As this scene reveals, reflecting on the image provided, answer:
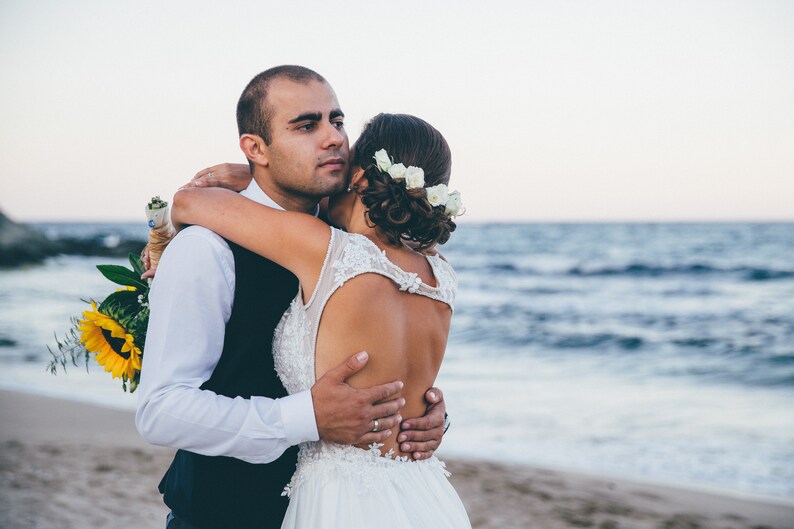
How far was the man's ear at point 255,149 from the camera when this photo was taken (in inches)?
93.5

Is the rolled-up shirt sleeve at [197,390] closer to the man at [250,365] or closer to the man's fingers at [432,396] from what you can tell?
the man at [250,365]

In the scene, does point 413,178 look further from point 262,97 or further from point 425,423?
point 425,423

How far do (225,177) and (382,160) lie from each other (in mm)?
599

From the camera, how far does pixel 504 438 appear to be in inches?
299

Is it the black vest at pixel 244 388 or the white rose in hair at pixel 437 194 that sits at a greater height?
the white rose in hair at pixel 437 194

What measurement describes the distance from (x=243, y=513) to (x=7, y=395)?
7.66 meters

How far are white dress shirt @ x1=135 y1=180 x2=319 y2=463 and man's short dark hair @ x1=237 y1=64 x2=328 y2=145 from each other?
1.47 feet

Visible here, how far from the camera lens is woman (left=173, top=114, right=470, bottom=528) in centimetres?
213

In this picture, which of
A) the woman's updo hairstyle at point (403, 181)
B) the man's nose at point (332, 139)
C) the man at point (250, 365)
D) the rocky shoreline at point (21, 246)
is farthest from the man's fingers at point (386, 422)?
the rocky shoreline at point (21, 246)

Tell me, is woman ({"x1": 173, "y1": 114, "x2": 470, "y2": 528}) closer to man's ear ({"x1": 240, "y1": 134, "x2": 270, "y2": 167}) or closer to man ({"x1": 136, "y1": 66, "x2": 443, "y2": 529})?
man ({"x1": 136, "y1": 66, "x2": 443, "y2": 529})

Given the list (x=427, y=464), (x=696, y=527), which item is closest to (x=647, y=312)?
(x=696, y=527)

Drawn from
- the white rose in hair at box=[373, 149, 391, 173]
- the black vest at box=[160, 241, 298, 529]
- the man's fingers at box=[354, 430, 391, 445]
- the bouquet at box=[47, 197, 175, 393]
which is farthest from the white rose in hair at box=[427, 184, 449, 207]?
the bouquet at box=[47, 197, 175, 393]

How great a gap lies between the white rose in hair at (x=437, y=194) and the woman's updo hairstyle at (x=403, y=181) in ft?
→ 0.05

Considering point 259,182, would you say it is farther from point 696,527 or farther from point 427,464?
point 696,527
